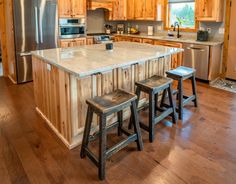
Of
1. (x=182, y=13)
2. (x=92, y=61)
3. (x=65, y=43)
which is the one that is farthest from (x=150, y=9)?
(x=92, y=61)

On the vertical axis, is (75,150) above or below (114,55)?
below

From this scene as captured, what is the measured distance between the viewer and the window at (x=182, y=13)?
5.49 meters

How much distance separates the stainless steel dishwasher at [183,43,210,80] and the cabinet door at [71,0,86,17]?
2.55m

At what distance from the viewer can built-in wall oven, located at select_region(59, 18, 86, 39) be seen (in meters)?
5.31

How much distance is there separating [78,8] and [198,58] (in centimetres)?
300

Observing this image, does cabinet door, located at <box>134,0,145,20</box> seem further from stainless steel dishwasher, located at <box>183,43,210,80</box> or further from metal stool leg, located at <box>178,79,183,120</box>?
metal stool leg, located at <box>178,79,183,120</box>

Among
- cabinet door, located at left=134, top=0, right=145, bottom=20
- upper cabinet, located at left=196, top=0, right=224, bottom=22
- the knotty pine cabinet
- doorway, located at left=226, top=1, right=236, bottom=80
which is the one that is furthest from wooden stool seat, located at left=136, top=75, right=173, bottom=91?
the knotty pine cabinet

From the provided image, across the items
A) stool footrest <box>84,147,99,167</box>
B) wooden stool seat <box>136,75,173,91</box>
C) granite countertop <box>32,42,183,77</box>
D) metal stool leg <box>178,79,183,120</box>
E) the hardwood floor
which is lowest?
the hardwood floor

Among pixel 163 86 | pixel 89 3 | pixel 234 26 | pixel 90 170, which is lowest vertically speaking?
pixel 90 170

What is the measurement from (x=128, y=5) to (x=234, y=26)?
2983 mm

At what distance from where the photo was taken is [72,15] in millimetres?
5418

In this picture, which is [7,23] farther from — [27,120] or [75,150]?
[75,150]

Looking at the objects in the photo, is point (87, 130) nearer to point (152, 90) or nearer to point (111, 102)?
point (111, 102)

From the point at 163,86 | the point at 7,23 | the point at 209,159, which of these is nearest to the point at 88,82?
the point at 163,86
